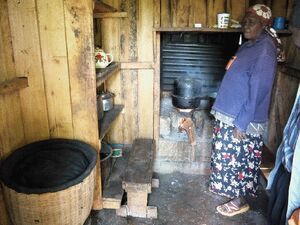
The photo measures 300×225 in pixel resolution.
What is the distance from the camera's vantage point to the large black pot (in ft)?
7.83

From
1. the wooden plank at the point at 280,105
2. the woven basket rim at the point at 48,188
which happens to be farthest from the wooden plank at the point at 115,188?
the wooden plank at the point at 280,105

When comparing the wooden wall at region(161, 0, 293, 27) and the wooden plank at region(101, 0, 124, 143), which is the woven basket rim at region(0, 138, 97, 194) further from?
the wooden wall at region(161, 0, 293, 27)

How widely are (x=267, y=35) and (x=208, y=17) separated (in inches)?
26.0

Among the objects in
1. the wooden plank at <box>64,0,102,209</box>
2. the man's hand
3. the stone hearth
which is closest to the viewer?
the wooden plank at <box>64,0,102,209</box>

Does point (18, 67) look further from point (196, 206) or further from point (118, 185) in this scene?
point (196, 206)

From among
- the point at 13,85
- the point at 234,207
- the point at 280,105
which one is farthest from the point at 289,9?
the point at 13,85

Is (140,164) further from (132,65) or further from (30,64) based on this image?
(30,64)

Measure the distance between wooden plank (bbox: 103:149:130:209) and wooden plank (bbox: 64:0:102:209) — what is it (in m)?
0.41

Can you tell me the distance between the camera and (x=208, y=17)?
2.31 m

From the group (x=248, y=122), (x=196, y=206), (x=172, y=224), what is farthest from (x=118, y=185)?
(x=248, y=122)

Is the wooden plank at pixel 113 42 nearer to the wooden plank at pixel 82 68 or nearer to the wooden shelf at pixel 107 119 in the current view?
the wooden shelf at pixel 107 119

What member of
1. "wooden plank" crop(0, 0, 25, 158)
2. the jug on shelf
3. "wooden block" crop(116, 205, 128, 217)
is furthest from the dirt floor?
the jug on shelf

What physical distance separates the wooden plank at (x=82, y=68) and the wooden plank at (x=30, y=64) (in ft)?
0.63

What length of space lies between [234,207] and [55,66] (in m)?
1.66
